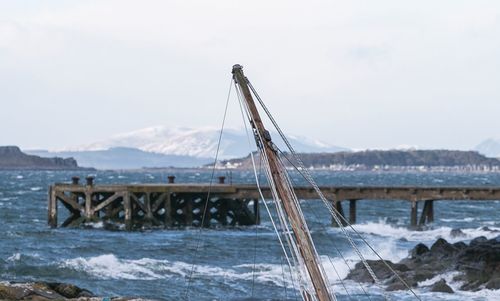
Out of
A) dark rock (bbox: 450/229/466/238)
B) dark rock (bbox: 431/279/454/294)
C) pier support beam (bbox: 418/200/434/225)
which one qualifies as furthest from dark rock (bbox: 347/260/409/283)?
pier support beam (bbox: 418/200/434/225)

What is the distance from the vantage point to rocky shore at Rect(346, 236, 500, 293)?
3184 centimetres

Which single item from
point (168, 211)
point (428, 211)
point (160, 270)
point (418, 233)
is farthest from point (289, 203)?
point (418, 233)

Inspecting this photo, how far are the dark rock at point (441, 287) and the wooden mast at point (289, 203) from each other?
56.2ft

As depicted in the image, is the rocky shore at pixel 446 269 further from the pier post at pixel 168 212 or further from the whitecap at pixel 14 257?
the pier post at pixel 168 212

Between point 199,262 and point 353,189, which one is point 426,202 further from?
point 199,262

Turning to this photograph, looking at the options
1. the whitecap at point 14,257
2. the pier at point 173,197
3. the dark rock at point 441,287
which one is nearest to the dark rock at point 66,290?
the dark rock at point 441,287

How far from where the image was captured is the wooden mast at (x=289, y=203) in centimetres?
1388

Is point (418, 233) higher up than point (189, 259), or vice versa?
point (418, 233)

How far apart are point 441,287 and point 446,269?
320 centimetres

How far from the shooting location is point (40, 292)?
2184cm

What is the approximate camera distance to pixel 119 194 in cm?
5350

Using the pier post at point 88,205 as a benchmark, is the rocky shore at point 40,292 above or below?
below

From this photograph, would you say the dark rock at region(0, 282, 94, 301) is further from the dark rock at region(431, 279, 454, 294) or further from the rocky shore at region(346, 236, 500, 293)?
the dark rock at region(431, 279, 454, 294)

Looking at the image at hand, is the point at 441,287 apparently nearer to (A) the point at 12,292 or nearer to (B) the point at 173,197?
(A) the point at 12,292
